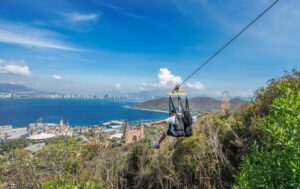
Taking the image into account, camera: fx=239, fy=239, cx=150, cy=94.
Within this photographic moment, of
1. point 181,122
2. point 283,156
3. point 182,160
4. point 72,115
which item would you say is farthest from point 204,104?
point 72,115

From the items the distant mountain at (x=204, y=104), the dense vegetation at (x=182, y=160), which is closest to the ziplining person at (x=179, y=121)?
the distant mountain at (x=204, y=104)

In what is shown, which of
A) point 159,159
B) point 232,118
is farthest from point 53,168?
point 232,118

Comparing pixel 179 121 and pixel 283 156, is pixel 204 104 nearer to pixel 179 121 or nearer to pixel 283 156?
pixel 179 121

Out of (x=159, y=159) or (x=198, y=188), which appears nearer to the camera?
(x=198, y=188)

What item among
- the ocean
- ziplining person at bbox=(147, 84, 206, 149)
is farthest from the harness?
the ocean

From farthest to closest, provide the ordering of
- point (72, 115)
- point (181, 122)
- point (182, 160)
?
point (72, 115) < point (182, 160) < point (181, 122)

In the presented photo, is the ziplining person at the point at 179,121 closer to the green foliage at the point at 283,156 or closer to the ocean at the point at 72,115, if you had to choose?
the green foliage at the point at 283,156

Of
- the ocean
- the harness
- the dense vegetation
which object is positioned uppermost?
the harness

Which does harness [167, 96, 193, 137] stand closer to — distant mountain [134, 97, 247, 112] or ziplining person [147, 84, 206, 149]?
ziplining person [147, 84, 206, 149]

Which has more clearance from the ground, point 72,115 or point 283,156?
point 283,156

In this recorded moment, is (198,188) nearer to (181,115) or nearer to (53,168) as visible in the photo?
(181,115)

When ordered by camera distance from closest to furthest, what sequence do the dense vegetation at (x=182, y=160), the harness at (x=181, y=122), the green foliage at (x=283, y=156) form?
the green foliage at (x=283, y=156), the harness at (x=181, y=122), the dense vegetation at (x=182, y=160)
